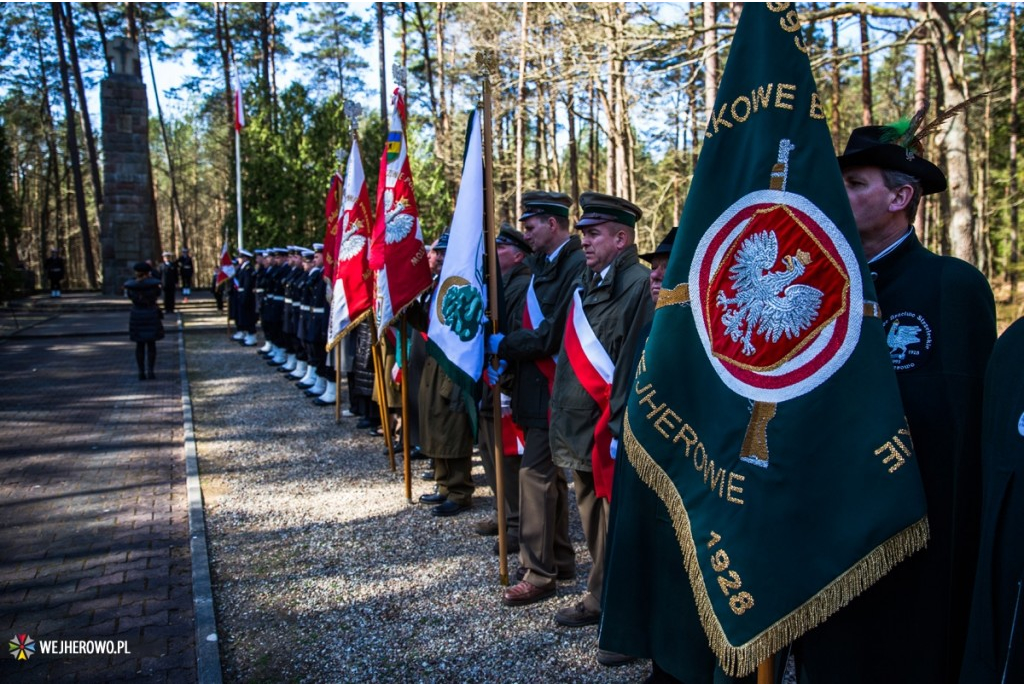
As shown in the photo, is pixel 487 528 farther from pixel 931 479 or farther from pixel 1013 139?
pixel 1013 139

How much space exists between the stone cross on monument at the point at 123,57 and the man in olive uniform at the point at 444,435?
31406 millimetres

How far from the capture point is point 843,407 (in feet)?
6.90

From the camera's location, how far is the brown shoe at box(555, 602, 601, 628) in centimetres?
446

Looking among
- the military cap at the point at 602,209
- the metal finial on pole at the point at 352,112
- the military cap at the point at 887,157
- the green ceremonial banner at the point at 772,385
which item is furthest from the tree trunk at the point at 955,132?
the green ceremonial banner at the point at 772,385

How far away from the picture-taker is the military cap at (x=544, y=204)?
5.16m

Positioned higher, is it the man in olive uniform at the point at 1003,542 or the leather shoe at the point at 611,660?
the man in olive uniform at the point at 1003,542

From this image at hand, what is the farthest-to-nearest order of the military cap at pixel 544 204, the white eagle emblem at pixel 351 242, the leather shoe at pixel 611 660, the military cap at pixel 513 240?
1. the white eagle emblem at pixel 351 242
2. the military cap at pixel 513 240
3. the military cap at pixel 544 204
4. the leather shoe at pixel 611 660

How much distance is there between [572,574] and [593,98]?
18.5 m

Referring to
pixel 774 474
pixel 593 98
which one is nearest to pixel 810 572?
pixel 774 474

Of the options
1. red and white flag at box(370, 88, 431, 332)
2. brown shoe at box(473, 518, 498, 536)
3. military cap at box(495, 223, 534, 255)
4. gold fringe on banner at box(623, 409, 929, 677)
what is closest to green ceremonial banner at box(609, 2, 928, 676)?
→ gold fringe on banner at box(623, 409, 929, 677)

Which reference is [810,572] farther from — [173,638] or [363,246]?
[363,246]

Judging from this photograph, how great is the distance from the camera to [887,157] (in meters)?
2.38

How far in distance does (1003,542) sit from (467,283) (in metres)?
3.83

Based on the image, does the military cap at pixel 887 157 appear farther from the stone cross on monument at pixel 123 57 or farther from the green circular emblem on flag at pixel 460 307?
the stone cross on monument at pixel 123 57
